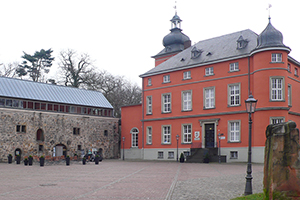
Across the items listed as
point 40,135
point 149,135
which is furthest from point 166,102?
point 40,135

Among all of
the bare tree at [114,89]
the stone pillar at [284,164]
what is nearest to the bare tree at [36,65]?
the bare tree at [114,89]

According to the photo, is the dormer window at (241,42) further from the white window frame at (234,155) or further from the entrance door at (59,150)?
the entrance door at (59,150)

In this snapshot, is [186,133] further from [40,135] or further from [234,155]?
[40,135]

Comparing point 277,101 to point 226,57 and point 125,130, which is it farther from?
point 125,130

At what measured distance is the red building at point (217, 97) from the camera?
32.1m

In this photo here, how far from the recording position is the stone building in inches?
1485

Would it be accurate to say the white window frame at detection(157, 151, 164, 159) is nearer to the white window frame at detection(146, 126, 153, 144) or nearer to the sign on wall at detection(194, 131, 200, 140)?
the white window frame at detection(146, 126, 153, 144)

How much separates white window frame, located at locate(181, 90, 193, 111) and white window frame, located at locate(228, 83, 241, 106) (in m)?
4.68

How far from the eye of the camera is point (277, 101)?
1257 inches

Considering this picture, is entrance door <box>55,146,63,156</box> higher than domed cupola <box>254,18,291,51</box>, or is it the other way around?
domed cupola <box>254,18,291,51</box>

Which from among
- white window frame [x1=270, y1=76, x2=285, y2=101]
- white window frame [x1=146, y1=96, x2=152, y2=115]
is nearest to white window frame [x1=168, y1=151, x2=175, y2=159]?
white window frame [x1=146, y1=96, x2=152, y2=115]

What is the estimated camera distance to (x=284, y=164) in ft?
25.7

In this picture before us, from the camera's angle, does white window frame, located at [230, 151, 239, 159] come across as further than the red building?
Yes

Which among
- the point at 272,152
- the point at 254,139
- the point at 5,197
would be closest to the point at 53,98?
the point at 254,139
